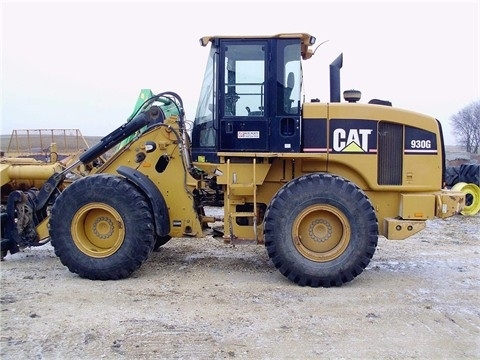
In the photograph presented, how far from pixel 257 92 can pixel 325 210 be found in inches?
64.8

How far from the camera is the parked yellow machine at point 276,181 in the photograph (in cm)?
598

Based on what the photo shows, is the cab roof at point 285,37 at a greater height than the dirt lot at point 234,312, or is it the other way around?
the cab roof at point 285,37

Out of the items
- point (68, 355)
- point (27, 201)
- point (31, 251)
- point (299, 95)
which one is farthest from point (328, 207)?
point (31, 251)

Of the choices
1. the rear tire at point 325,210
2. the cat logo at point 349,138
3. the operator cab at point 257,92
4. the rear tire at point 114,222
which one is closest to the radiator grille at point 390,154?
the cat logo at point 349,138

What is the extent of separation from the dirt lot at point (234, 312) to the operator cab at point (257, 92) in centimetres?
171

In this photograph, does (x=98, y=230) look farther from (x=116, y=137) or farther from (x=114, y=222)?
(x=116, y=137)

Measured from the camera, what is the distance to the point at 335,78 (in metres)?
6.88

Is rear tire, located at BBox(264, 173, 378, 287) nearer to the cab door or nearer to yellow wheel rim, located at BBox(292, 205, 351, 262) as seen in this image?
yellow wheel rim, located at BBox(292, 205, 351, 262)

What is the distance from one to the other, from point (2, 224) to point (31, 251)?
0.96m

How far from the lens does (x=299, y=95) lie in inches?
249

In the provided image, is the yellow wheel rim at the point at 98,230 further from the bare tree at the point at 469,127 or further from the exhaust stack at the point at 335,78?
the bare tree at the point at 469,127

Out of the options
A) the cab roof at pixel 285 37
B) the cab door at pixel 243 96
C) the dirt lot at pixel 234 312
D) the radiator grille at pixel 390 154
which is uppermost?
the cab roof at pixel 285 37

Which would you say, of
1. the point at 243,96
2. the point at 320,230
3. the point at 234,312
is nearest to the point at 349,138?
the point at 320,230

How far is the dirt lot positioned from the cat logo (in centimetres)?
164
